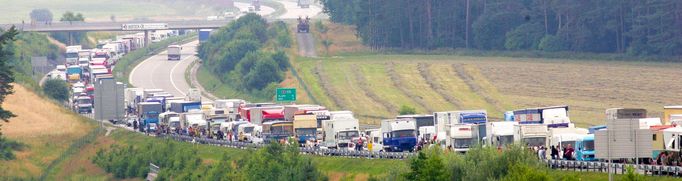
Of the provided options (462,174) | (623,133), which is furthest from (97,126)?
(623,133)

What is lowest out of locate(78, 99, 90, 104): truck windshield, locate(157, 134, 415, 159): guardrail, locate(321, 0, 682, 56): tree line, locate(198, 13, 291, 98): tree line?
locate(157, 134, 415, 159): guardrail

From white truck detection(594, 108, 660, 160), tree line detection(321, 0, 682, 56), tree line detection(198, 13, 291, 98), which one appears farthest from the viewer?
tree line detection(198, 13, 291, 98)

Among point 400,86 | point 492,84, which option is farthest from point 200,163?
point 400,86

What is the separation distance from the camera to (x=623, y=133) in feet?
216

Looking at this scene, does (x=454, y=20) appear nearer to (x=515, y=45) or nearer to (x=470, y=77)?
(x=515, y=45)

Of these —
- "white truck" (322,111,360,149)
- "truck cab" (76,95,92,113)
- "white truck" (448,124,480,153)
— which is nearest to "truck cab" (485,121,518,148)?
"white truck" (448,124,480,153)

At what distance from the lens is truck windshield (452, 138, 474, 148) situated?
9069 cm

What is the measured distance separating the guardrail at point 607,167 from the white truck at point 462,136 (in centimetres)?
1474

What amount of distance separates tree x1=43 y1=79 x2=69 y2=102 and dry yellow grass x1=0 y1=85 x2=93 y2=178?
37.8 feet

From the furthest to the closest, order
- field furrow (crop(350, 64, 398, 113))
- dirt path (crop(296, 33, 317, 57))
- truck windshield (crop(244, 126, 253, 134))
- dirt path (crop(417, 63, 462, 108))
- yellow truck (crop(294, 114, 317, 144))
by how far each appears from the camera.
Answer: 1. dirt path (crop(296, 33, 317, 57))
2. field furrow (crop(350, 64, 398, 113))
3. dirt path (crop(417, 63, 462, 108))
4. truck windshield (crop(244, 126, 253, 134))
5. yellow truck (crop(294, 114, 317, 144))

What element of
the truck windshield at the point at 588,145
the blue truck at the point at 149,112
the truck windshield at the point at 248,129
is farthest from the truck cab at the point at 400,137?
the blue truck at the point at 149,112

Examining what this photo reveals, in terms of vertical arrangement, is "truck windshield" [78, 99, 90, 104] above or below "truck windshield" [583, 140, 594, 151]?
above

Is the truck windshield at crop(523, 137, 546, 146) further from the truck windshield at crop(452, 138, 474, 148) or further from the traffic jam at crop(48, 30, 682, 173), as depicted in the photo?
the truck windshield at crop(452, 138, 474, 148)

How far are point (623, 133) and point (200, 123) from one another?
64524 mm
